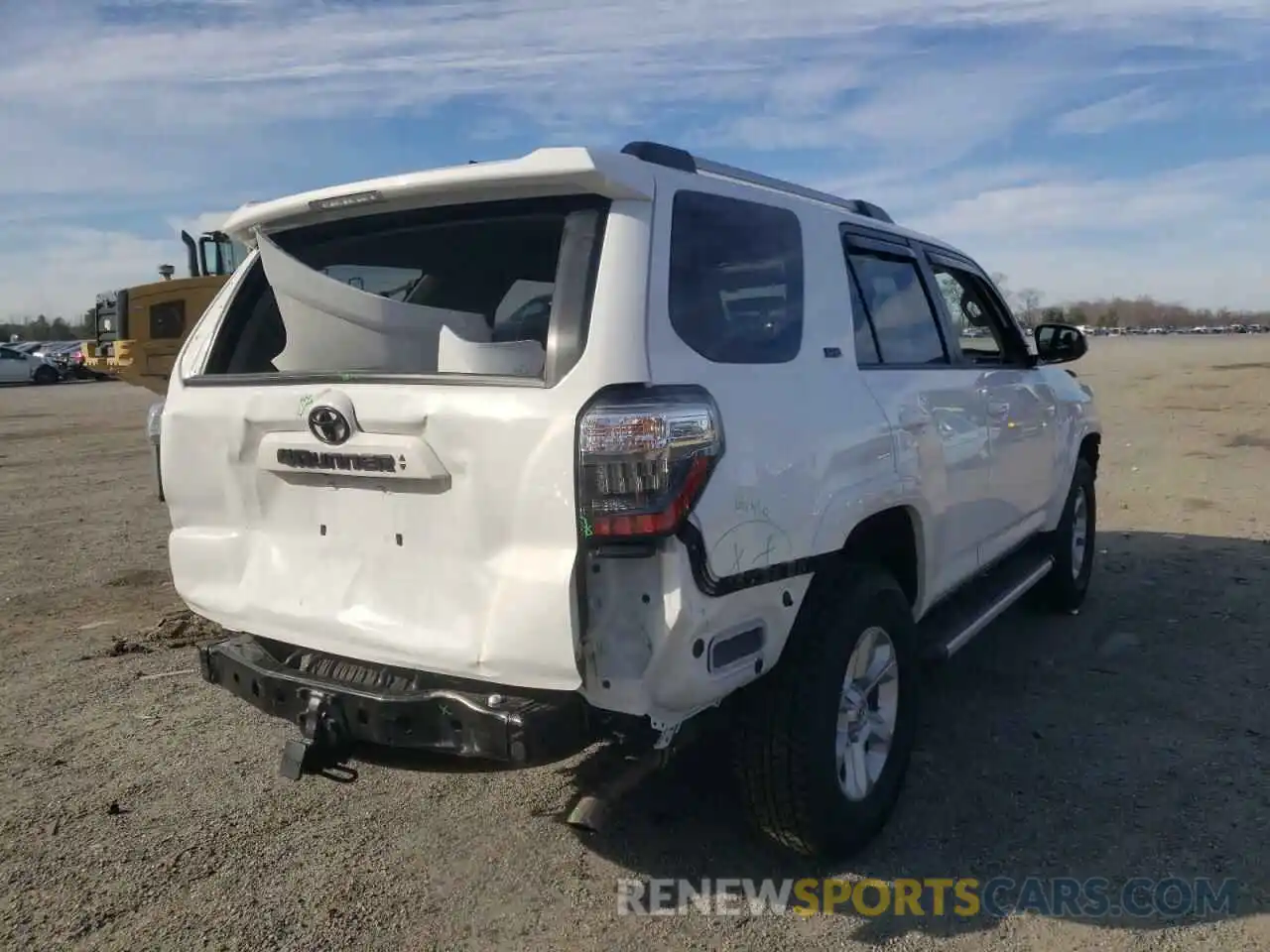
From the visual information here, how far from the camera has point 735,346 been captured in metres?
2.92

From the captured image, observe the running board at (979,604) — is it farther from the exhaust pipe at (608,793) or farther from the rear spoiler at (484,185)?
the rear spoiler at (484,185)

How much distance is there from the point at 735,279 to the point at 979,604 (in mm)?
2174

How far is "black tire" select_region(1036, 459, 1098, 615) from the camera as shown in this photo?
5.87 m

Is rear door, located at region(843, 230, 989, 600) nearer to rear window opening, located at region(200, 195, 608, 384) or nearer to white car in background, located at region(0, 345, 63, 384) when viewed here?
rear window opening, located at region(200, 195, 608, 384)

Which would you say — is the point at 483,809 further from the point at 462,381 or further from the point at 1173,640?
the point at 1173,640

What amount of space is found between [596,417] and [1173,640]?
4.30 meters

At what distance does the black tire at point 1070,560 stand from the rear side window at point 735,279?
325cm

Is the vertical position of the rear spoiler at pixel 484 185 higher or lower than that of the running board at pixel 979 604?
higher

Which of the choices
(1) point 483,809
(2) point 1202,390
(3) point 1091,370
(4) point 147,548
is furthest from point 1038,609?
(3) point 1091,370

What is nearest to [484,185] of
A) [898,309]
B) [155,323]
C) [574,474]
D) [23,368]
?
[574,474]

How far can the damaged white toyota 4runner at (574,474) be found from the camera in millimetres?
2559

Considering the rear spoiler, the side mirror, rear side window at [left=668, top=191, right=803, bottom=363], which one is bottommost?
the side mirror

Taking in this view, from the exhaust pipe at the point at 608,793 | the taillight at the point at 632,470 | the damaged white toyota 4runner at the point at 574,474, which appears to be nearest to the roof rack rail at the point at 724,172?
the damaged white toyota 4runner at the point at 574,474

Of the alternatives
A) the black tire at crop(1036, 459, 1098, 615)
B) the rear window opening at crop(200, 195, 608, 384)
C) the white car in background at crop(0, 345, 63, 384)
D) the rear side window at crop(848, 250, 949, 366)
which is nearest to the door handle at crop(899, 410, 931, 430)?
the rear side window at crop(848, 250, 949, 366)
